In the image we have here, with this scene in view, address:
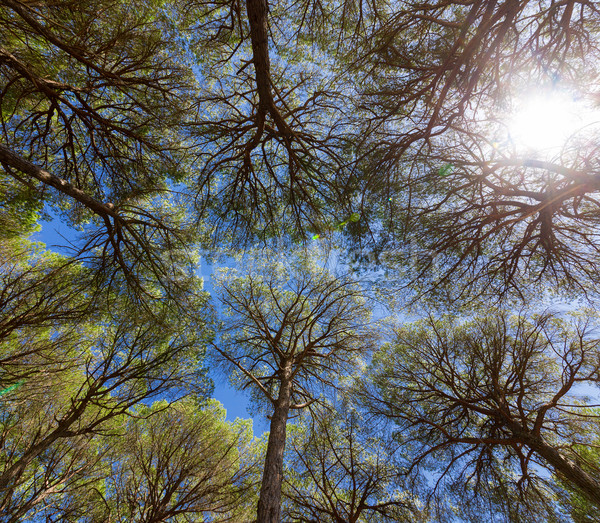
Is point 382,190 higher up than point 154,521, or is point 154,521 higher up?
point 382,190

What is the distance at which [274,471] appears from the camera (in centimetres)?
342

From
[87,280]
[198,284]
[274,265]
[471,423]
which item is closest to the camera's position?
[87,280]

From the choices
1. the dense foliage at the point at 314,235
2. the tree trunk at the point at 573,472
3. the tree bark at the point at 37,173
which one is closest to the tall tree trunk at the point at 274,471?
the dense foliage at the point at 314,235

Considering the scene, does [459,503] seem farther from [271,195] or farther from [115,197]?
[115,197]

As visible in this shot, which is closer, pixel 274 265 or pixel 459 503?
pixel 459 503

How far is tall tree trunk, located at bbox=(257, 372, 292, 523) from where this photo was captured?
3021 millimetres

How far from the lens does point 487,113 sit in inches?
189

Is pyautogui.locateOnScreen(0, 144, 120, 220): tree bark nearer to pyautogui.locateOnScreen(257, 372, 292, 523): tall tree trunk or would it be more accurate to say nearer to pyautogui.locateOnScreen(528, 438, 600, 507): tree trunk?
pyautogui.locateOnScreen(257, 372, 292, 523): tall tree trunk

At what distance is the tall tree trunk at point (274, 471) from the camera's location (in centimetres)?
302

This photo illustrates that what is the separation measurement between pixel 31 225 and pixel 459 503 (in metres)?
10.2

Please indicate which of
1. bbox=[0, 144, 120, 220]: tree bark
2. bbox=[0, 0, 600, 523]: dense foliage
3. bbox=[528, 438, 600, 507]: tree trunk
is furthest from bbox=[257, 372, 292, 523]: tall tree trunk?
bbox=[0, 144, 120, 220]: tree bark

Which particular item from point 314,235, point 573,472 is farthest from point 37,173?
point 573,472

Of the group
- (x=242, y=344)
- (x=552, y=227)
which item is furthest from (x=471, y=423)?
(x=242, y=344)

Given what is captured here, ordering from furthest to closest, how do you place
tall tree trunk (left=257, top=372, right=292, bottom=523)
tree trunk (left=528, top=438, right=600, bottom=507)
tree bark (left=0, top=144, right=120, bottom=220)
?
tree trunk (left=528, top=438, right=600, bottom=507) → tall tree trunk (left=257, top=372, right=292, bottom=523) → tree bark (left=0, top=144, right=120, bottom=220)
